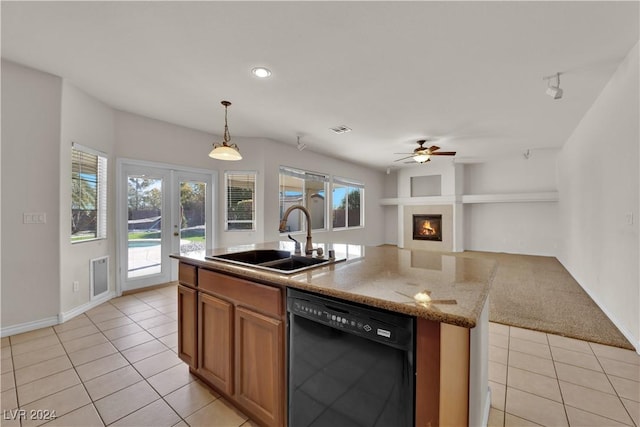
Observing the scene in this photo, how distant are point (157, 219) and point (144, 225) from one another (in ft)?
0.66

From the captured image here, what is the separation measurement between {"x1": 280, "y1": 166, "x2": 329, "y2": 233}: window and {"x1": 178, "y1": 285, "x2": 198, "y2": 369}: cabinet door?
3348 mm

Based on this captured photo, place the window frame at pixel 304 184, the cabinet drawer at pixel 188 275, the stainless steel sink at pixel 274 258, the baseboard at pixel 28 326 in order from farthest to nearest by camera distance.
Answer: the window frame at pixel 304 184 → the baseboard at pixel 28 326 → the cabinet drawer at pixel 188 275 → the stainless steel sink at pixel 274 258

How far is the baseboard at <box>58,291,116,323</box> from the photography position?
3014 mm

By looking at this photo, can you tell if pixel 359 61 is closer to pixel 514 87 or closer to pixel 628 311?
pixel 514 87

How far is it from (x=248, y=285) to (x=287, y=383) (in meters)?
0.54

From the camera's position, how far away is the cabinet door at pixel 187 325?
193cm

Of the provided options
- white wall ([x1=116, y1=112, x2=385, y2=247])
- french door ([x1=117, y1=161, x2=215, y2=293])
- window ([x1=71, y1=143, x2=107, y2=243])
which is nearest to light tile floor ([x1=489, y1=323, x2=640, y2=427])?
french door ([x1=117, y1=161, x2=215, y2=293])

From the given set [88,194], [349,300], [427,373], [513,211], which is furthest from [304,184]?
[513,211]

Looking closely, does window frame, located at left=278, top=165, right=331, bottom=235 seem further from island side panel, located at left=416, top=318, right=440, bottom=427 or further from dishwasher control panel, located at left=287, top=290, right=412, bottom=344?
island side panel, located at left=416, top=318, right=440, bottom=427

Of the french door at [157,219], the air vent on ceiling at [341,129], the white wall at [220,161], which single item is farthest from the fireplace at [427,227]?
the french door at [157,219]

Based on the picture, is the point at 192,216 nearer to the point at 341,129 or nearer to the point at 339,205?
the point at 341,129

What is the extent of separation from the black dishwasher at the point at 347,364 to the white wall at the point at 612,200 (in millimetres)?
2808

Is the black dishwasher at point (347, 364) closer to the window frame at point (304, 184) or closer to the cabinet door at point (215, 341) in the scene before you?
the cabinet door at point (215, 341)

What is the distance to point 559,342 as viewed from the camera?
2.56m
